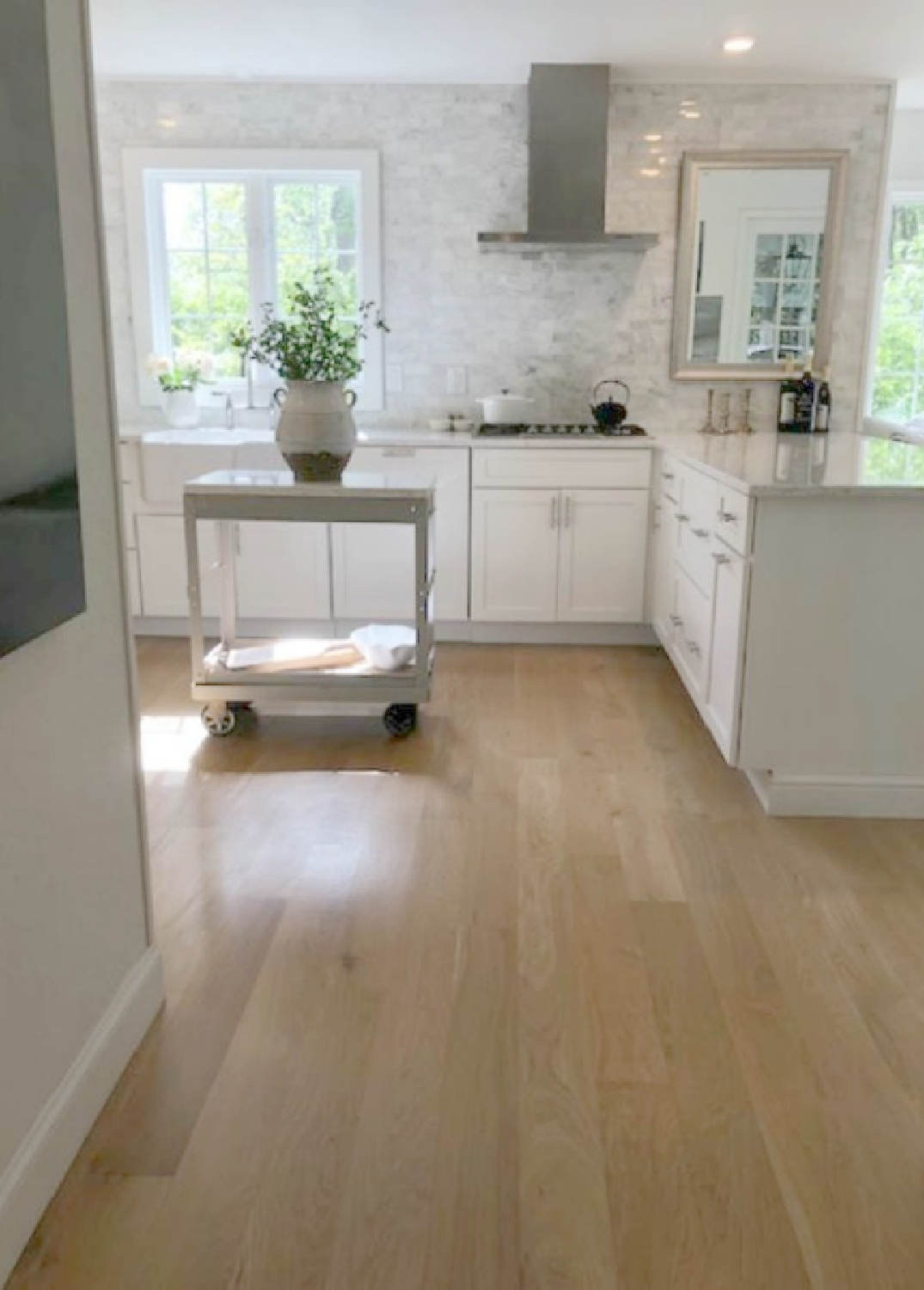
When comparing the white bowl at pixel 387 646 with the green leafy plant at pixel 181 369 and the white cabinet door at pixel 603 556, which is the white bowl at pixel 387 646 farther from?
the green leafy plant at pixel 181 369

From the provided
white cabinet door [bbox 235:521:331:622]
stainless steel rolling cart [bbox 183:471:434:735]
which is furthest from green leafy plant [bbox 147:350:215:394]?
stainless steel rolling cart [bbox 183:471:434:735]

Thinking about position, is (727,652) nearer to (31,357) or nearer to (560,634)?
(560,634)

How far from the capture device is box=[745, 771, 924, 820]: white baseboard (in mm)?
2904

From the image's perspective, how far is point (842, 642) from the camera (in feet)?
9.14

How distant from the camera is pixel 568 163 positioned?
4.49m

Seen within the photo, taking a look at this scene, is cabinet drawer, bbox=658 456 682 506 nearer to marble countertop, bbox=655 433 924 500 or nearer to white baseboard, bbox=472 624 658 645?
marble countertop, bbox=655 433 924 500

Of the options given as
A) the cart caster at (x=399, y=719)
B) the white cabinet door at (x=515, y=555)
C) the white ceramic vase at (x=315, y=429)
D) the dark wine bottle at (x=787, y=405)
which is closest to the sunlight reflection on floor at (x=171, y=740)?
the cart caster at (x=399, y=719)

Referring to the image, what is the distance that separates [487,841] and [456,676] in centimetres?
152

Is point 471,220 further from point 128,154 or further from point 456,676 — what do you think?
point 456,676

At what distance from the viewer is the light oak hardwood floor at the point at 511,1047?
1491mm

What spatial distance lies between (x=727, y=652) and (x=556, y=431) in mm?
1968

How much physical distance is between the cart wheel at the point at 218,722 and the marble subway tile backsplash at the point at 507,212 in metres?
2.00

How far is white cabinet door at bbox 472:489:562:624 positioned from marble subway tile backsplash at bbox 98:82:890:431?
69cm

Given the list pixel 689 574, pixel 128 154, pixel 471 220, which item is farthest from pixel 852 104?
pixel 128 154
